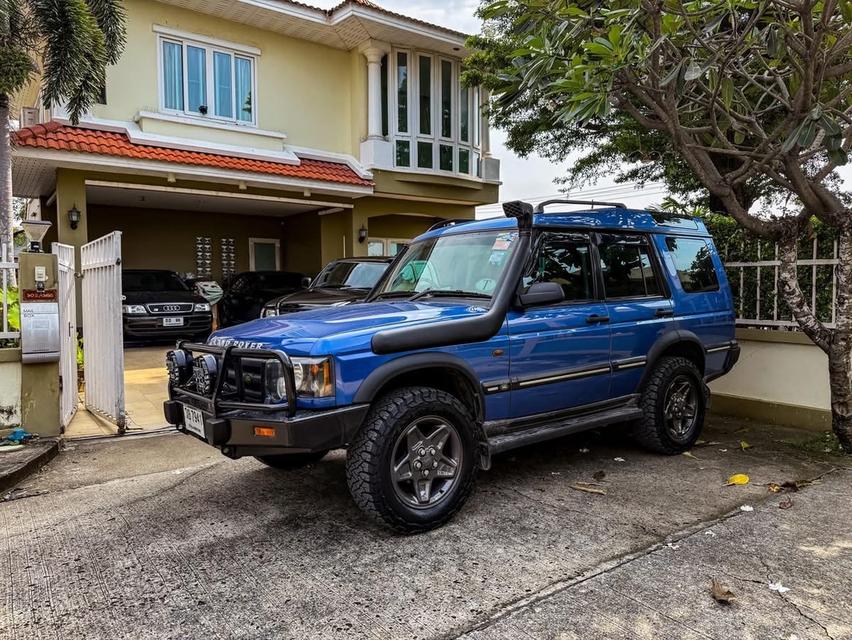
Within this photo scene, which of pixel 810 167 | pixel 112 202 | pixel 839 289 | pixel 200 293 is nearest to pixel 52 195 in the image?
pixel 112 202

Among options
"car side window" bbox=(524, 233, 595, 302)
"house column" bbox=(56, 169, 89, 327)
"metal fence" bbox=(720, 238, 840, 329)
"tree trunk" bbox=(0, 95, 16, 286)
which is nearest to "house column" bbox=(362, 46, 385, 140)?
"house column" bbox=(56, 169, 89, 327)

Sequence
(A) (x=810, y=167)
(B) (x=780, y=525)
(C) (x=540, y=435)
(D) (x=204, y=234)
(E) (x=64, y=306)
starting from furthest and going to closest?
(D) (x=204, y=234) → (A) (x=810, y=167) → (E) (x=64, y=306) → (C) (x=540, y=435) → (B) (x=780, y=525)

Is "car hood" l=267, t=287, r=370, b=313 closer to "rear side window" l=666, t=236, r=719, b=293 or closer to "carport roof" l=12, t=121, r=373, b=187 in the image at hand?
"carport roof" l=12, t=121, r=373, b=187

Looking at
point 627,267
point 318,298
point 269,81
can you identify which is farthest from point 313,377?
point 269,81

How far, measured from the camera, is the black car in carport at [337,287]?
29.0 feet

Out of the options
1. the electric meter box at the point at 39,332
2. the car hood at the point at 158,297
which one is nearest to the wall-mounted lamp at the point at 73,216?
the car hood at the point at 158,297

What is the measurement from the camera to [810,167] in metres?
11.0

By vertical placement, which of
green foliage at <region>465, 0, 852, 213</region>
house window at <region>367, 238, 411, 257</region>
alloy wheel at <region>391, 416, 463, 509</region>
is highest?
green foliage at <region>465, 0, 852, 213</region>

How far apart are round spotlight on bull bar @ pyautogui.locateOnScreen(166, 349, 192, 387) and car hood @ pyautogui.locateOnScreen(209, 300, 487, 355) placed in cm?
20

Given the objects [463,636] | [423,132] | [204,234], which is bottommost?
[463,636]

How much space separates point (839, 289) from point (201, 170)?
9.96 meters

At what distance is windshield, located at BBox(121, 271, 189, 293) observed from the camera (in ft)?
39.8

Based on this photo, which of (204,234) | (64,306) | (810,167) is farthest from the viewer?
(204,234)

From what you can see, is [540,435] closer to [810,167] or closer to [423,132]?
[810,167]
